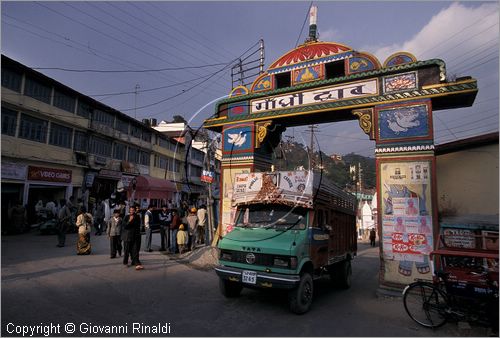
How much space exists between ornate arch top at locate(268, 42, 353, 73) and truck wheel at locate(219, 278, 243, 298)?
25.1 feet

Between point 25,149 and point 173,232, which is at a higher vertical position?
point 25,149

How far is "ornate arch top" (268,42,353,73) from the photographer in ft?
32.0

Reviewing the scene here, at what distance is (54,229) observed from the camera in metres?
16.4

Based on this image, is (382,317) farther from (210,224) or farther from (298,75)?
(210,224)

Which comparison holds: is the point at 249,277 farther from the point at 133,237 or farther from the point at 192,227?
the point at 192,227

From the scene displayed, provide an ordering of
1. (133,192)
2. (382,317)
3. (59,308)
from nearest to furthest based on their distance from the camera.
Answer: (59,308)
(382,317)
(133,192)

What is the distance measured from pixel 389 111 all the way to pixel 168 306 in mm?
7746

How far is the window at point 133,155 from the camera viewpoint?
102 feet

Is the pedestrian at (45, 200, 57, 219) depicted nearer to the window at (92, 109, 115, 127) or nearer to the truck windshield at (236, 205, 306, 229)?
the window at (92, 109, 115, 127)

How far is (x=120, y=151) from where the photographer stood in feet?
97.4

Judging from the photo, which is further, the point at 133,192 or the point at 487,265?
the point at 133,192

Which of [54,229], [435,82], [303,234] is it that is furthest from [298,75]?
[54,229]

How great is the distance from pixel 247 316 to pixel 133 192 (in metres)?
21.5

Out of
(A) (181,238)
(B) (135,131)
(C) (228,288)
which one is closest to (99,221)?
(A) (181,238)
